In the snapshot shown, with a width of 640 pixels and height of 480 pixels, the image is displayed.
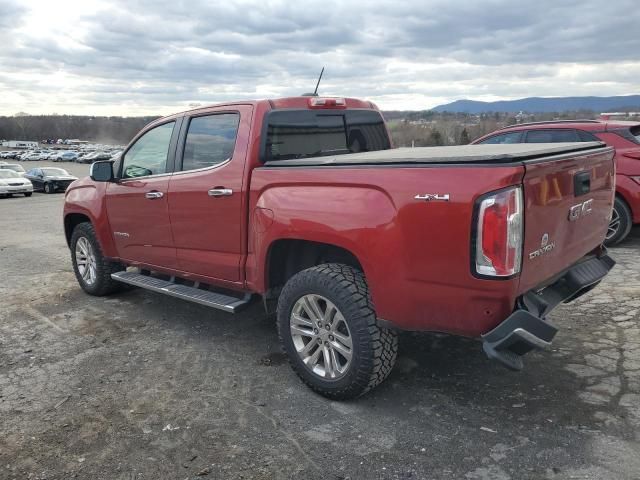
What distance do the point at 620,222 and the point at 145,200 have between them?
5.98 meters

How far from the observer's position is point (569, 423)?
3193 mm

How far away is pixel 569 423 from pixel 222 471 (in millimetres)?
1956

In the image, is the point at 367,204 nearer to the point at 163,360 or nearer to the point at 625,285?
the point at 163,360

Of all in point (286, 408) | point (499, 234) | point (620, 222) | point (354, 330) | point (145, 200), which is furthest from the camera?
point (620, 222)

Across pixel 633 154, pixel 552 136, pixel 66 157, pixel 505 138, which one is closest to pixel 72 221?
pixel 505 138

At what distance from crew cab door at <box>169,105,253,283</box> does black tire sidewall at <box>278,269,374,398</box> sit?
71 centimetres

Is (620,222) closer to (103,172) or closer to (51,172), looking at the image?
(103,172)

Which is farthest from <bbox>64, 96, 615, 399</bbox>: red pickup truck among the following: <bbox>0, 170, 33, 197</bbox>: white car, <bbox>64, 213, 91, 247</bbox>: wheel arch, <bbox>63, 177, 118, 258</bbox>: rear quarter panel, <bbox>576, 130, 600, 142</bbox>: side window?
<bbox>0, 170, 33, 197</bbox>: white car

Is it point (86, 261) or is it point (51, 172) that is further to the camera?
point (51, 172)

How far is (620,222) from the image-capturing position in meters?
7.35

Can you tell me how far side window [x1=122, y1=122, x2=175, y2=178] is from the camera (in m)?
5.02

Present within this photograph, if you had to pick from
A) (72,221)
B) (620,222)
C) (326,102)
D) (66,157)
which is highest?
(326,102)

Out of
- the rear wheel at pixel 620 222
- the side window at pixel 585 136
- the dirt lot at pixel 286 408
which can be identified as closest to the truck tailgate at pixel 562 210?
the dirt lot at pixel 286 408

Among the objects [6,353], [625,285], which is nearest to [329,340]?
[6,353]
